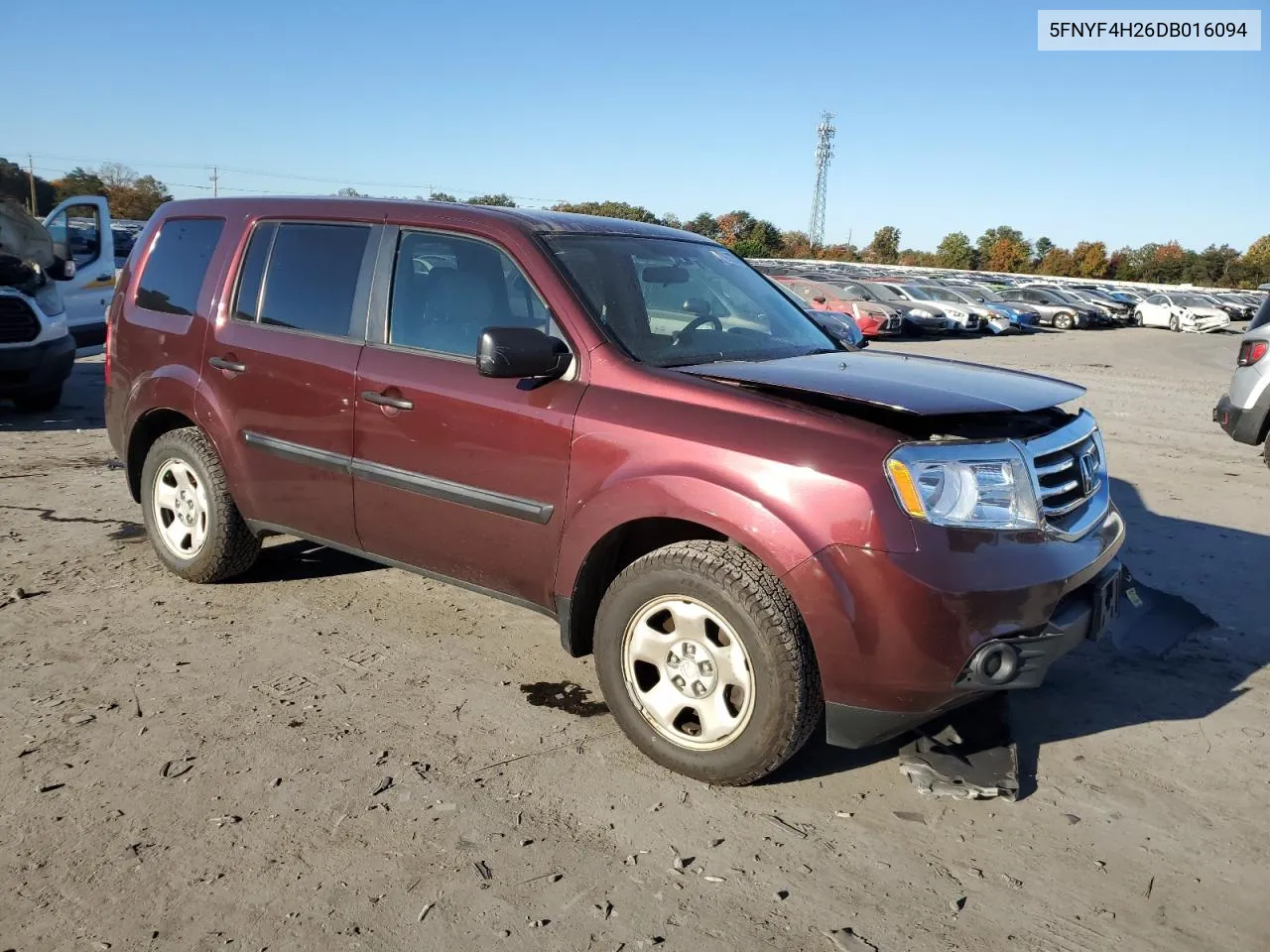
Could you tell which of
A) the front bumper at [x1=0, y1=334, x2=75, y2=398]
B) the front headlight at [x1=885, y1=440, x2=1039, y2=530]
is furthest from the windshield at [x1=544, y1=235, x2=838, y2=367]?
the front bumper at [x1=0, y1=334, x2=75, y2=398]

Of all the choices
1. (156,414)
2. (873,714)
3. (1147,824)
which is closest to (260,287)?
(156,414)

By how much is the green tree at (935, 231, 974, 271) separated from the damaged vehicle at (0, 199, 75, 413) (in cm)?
9580

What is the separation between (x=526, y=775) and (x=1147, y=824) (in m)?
1.98

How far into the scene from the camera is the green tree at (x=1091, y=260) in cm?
9369

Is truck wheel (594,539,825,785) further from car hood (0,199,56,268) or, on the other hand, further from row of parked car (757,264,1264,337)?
row of parked car (757,264,1264,337)

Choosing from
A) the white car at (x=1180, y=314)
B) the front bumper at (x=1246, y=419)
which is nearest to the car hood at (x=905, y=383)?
the front bumper at (x=1246, y=419)

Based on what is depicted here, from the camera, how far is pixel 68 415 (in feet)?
32.6

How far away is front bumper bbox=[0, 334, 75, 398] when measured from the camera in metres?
9.14

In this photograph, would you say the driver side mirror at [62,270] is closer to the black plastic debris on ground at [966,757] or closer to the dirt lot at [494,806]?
the dirt lot at [494,806]

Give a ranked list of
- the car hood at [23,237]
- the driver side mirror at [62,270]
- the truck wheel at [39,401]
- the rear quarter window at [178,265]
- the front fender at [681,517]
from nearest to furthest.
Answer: the front fender at [681,517] → the rear quarter window at [178,265] → the truck wheel at [39,401] → the car hood at [23,237] → the driver side mirror at [62,270]

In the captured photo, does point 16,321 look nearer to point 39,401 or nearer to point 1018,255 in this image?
point 39,401

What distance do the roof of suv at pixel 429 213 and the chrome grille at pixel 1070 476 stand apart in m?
1.97

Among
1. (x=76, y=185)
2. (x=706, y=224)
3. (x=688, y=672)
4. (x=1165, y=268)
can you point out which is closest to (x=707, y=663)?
(x=688, y=672)

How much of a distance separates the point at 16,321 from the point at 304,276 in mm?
6261
